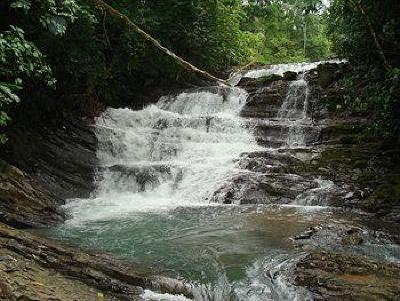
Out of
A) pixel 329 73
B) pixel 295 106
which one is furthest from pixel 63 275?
pixel 329 73

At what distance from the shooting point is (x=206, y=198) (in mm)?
8984

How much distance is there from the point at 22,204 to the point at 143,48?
8.45 metres

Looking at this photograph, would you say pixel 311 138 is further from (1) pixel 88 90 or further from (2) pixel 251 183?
(1) pixel 88 90

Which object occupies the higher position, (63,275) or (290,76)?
(290,76)

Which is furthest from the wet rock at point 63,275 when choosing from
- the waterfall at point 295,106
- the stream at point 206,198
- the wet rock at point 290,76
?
the wet rock at point 290,76

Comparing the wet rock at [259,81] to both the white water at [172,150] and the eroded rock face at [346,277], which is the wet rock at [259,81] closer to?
the white water at [172,150]

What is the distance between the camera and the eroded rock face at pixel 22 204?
21.4 ft

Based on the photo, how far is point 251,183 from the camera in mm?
8781

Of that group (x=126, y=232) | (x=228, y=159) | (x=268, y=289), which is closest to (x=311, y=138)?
(x=228, y=159)

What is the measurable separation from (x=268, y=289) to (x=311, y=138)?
755cm

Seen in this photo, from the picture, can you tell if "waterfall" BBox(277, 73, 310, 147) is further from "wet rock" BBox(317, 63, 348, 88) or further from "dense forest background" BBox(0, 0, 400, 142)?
"dense forest background" BBox(0, 0, 400, 142)

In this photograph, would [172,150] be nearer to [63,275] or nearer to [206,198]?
[206,198]

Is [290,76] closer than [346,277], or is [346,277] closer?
[346,277]

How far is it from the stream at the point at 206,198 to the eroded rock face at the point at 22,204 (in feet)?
1.17
